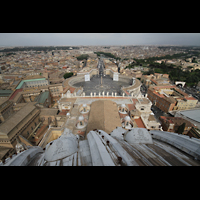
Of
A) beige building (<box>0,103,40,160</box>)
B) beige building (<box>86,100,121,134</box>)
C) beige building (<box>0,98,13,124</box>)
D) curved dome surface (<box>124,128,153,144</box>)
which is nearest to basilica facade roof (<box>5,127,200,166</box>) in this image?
curved dome surface (<box>124,128,153,144</box>)

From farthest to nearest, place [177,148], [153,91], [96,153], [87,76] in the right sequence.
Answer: [87,76], [153,91], [177,148], [96,153]

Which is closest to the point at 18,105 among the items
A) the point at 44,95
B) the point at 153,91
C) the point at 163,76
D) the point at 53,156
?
the point at 44,95

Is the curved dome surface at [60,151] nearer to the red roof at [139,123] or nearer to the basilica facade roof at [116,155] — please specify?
the basilica facade roof at [116,155]

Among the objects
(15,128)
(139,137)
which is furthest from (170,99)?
(15,128)

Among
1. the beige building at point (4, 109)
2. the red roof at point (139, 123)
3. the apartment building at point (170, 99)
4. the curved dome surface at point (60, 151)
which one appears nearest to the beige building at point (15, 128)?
the beige building at point (4, 109)

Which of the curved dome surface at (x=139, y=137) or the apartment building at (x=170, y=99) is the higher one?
the curved dome surface at (x=139, y=137)

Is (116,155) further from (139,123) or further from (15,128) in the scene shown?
(15,128)

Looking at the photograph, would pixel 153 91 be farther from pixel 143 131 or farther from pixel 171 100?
pixel 143 131

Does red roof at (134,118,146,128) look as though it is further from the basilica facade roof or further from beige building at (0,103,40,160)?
beige building at (0,103,40,160)
